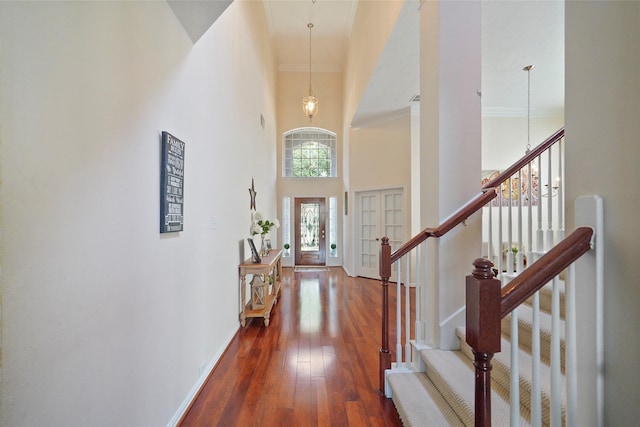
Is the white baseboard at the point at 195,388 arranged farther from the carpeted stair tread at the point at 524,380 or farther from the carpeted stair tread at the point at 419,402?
the carpeted stair tread at the point at 524,380

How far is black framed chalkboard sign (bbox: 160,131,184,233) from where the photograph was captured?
163cm

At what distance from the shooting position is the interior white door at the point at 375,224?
5.59 m

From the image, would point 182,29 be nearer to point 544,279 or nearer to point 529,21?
point 544,279

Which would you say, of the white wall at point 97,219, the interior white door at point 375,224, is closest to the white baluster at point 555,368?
the white wall at point 97,219

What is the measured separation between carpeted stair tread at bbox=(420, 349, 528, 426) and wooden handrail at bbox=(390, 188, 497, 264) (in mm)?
706

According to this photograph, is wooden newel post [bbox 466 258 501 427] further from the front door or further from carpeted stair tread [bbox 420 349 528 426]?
the front door

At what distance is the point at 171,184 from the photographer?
172 cm

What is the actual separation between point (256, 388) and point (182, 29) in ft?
8.42

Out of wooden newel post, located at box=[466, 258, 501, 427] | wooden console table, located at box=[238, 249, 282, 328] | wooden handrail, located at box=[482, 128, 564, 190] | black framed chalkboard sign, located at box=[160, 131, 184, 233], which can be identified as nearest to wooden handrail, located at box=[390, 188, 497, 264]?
wooden handrail, located at box=[482, 128, 564, 190]

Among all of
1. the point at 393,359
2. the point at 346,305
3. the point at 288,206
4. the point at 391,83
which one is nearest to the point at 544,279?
the point at 393,359

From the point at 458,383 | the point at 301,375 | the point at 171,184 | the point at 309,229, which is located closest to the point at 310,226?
the point at 309,229

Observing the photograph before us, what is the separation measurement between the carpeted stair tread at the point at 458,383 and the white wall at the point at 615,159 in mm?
626

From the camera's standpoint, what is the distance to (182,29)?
1861mm

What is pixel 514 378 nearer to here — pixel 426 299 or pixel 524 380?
pixel 524 380
